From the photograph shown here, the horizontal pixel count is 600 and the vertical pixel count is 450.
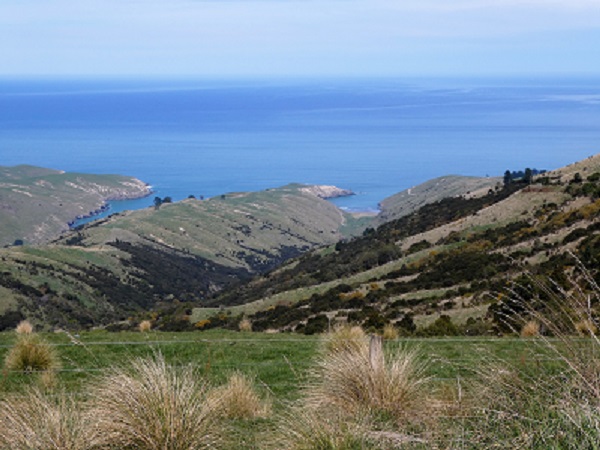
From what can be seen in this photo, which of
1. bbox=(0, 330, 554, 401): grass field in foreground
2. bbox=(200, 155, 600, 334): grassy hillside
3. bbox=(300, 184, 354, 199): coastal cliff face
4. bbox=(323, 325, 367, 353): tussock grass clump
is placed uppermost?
bbox=(323, 325, 367, 353): tussock grass clump

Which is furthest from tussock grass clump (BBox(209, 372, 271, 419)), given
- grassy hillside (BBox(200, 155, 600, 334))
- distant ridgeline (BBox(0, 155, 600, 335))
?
grassy hillside (BBox(200, 155, 600, 334))

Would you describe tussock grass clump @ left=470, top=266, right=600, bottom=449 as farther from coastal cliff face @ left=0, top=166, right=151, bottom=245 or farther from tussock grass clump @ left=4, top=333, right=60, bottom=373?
coastal cliff face @ left=0, top=166, right=151, bottom=245

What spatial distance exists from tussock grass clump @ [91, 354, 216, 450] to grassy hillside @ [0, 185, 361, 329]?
24245 millimetres

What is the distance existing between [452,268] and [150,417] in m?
25.5

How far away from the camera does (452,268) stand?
29.1 metres

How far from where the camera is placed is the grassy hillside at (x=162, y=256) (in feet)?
176

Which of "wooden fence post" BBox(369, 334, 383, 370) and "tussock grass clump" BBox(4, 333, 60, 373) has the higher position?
"wooden fence post" BBox(369, 334, 383, 370)

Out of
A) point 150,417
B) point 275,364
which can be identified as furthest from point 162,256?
point 150,417

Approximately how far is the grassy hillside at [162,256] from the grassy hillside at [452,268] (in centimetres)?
669

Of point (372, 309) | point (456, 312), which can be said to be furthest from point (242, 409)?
point (372, 309)

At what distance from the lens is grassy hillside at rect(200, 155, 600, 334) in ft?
67.5

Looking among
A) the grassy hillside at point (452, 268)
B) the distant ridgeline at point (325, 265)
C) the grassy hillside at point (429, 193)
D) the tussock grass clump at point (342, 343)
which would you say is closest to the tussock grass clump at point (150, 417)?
the distant ridgeline at point (325, 265)

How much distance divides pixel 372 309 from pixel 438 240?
1877 cm

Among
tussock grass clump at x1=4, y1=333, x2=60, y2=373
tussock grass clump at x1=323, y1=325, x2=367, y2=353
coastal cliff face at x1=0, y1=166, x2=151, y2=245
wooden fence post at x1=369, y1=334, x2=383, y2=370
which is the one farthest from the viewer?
coastal cliff face at x1=0, y1=166, x2=151, y2=245
